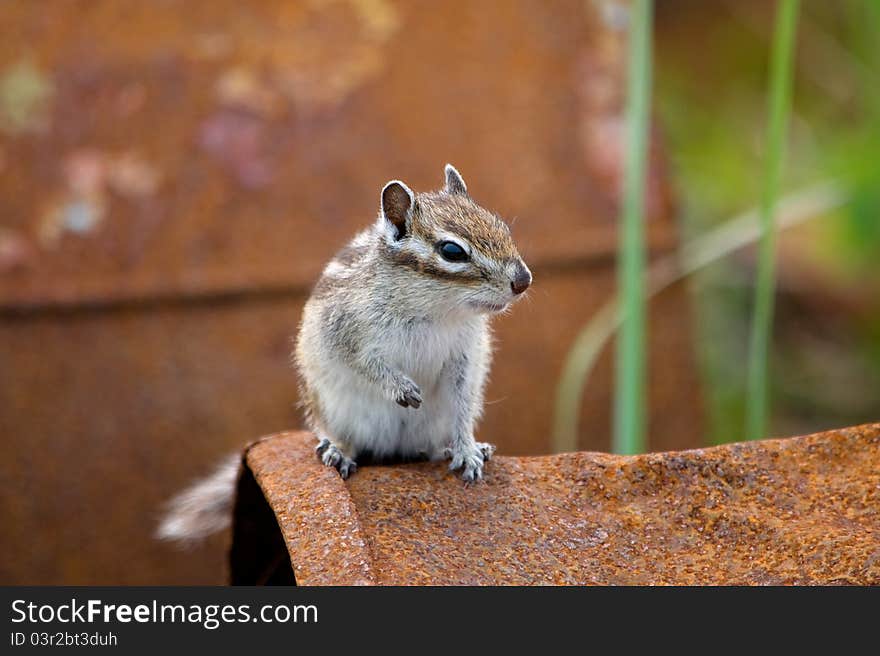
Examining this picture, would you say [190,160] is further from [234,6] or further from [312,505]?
[312,505]

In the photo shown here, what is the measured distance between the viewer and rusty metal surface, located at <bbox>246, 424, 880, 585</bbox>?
1.86 m

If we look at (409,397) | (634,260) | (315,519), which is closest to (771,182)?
(634,260)

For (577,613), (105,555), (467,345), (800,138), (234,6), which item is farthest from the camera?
(800,138)

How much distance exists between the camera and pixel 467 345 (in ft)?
8.87

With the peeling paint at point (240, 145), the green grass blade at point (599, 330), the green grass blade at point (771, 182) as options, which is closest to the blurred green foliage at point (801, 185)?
the green grass blade at point (599, 330)

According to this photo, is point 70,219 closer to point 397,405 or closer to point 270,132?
point 270,132

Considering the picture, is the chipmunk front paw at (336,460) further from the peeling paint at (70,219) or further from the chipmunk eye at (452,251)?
the peeling paint at (70,219)

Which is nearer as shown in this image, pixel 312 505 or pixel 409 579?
pixel 409 579

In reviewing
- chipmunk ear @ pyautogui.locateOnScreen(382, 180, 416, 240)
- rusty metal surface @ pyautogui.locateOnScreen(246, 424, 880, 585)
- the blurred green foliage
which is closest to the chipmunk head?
chipmunk ear @ pyautogui.locateOnScreen(382, 180, 416, 240)

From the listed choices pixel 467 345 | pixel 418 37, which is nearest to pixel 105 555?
pixel 467 345

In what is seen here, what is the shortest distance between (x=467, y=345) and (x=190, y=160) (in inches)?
44.8

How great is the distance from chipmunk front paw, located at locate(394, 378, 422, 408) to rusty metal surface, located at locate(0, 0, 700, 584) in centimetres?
73

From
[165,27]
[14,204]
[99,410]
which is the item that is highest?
[165,27]

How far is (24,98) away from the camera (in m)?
3.37
